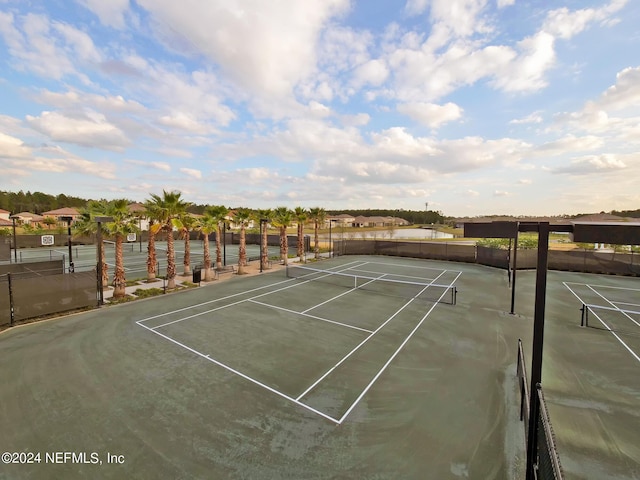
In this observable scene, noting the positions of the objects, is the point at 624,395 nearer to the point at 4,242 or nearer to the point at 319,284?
the point at 319,284

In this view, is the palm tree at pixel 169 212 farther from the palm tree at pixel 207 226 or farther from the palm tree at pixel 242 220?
the palm tree at pixel 242 220

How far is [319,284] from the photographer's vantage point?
23109mm

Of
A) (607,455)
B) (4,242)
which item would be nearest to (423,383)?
(607,455)

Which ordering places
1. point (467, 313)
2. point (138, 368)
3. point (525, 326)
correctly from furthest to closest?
point (467, 313) → point (525, 326) → point (138, 368)

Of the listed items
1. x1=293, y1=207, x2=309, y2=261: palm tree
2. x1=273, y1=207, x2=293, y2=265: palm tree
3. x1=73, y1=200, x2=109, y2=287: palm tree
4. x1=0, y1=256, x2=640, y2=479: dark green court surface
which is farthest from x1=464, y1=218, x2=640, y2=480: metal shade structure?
x1=293, y1=207, x2=309, y2=261: palm tree

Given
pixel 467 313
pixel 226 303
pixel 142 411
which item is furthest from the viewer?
pixel 226 303

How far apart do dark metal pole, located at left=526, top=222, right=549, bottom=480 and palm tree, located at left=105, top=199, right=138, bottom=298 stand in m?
21.7

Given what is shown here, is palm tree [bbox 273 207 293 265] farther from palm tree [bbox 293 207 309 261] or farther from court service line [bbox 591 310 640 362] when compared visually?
court service line [bbox 591 310 640 362]

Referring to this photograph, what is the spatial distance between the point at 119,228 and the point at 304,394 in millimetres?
18136

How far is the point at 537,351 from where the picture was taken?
17.9 feet

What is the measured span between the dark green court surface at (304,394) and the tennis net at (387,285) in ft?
10.5

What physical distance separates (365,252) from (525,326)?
27690 mm

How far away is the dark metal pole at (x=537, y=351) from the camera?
17.1ft

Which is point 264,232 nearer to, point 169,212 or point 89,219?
point 169,212
